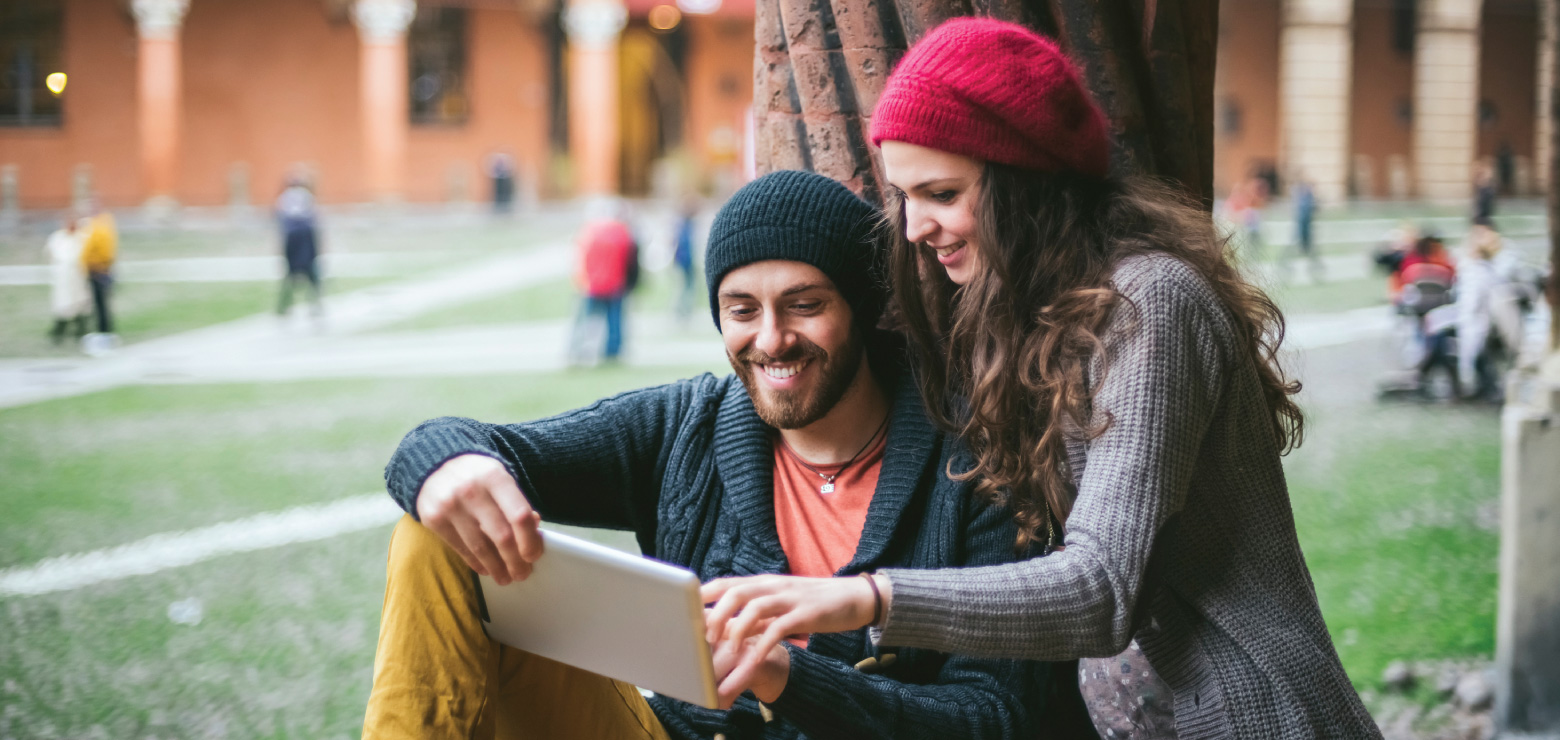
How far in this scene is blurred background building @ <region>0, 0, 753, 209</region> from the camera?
25.7 metres

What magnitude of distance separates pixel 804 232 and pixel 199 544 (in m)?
5.87

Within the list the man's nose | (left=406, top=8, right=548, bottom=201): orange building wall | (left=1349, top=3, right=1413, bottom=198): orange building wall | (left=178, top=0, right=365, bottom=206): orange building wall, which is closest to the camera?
the man's nose

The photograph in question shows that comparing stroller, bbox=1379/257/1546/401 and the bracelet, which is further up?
the bracelet

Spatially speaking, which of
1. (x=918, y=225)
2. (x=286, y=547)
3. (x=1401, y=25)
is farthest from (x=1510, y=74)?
(x=918, y=225)

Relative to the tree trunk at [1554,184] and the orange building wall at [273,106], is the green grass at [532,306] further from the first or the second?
the tree trunk at [1554,184]

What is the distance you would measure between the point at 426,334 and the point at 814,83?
44.1 feet

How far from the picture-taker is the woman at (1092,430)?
159 cm

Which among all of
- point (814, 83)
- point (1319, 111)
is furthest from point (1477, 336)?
A: point (1319, 111)

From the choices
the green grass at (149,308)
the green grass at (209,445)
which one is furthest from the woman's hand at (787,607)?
the green grass at (149,308)

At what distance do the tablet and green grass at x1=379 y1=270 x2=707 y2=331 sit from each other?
14.6m

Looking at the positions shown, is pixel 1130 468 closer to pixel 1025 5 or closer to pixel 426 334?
pixel 1025 5

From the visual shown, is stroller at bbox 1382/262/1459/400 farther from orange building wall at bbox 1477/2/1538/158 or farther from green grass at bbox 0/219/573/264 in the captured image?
orange building wall at bbox 1477/2/1538/158

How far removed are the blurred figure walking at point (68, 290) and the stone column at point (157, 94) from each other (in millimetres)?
11848

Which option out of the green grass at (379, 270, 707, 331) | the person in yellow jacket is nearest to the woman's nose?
the person in yellow jacket
